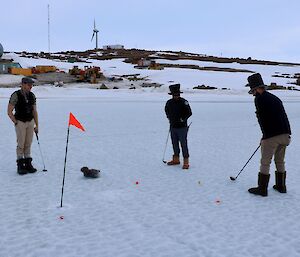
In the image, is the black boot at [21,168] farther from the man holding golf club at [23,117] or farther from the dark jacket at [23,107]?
the dark jacket at [23,107]

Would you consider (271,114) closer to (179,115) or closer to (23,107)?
(179,115)

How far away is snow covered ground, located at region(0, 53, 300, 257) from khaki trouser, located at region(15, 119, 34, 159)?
0.56m

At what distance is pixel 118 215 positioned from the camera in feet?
20.0

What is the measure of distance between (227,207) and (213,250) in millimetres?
1734

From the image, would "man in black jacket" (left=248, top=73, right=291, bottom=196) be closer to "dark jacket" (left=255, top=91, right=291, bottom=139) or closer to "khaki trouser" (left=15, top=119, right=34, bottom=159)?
"dark jacket" (left=255, top=91, right=291, bottom=139)

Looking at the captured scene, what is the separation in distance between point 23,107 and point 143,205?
3.71 m

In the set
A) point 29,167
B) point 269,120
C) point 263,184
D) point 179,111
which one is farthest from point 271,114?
point 29,167

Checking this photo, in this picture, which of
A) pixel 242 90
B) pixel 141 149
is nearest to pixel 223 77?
pixel 242 90

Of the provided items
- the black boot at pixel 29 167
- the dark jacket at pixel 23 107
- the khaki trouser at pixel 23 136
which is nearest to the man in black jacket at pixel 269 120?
the dark jacket at pixel 23 107

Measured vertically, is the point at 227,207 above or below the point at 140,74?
below

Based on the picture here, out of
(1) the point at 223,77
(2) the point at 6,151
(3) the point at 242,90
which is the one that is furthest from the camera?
(1) the point at 223,77

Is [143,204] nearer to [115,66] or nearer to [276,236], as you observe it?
[276,236]

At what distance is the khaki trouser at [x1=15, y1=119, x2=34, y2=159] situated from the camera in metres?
8.34

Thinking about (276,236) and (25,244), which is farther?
(276,236)
